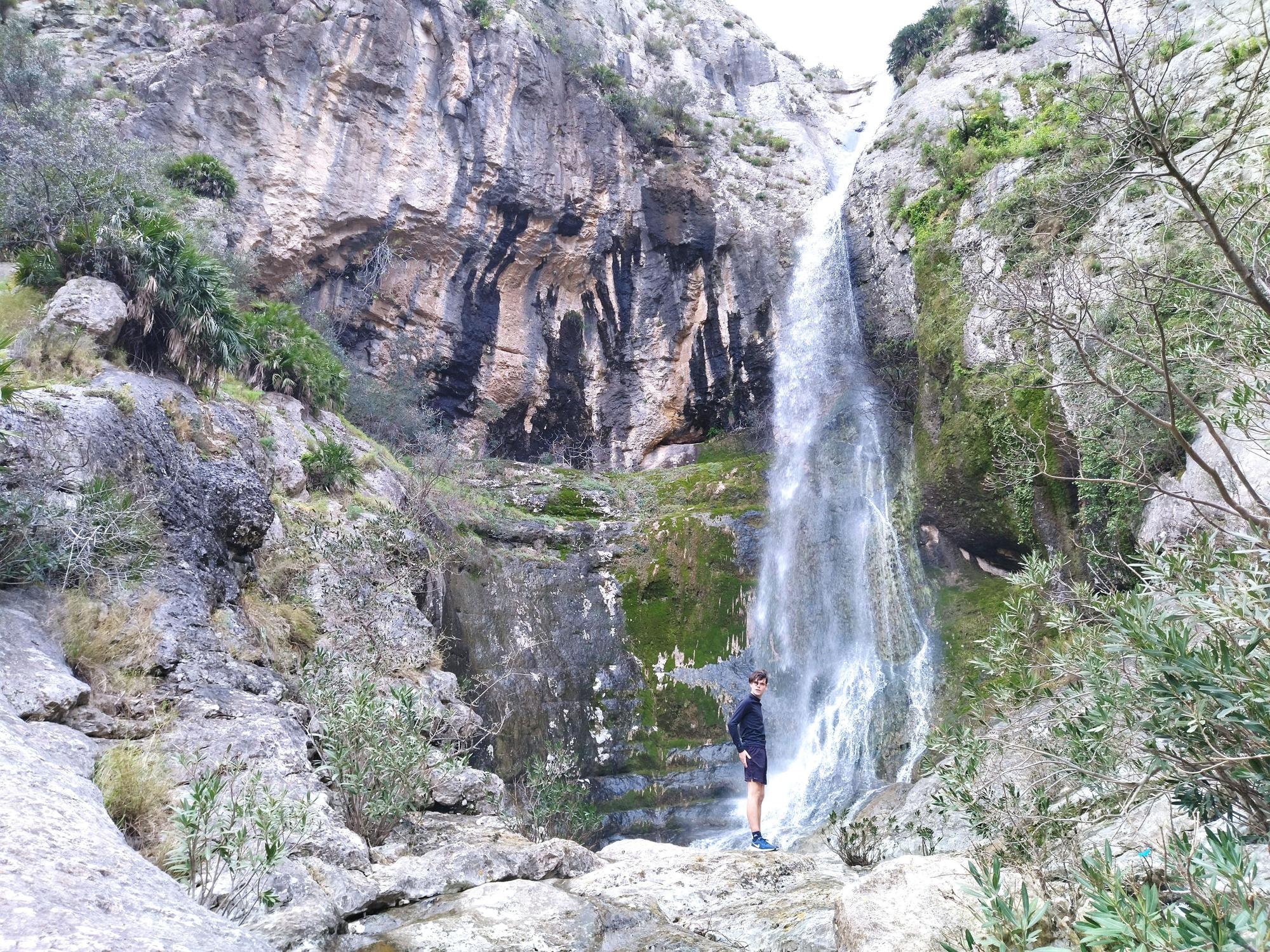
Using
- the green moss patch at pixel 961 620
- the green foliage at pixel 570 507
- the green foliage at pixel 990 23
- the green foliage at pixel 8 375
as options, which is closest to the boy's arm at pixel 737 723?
the green foliage at pixel 8 375

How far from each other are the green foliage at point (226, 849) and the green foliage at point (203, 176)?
57.5ft

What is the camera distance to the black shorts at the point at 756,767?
632 centimetres

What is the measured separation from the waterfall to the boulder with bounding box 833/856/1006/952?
6.57 m

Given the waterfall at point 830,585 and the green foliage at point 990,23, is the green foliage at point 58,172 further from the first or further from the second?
the green foliage at point 990,23

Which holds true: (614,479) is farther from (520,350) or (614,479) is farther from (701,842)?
(701,842)

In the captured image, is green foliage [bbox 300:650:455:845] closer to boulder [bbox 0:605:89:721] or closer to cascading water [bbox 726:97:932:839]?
boulder [bbox 0:605:89:721]

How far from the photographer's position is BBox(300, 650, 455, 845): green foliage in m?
5.64

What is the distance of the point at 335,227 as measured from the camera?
725 inches

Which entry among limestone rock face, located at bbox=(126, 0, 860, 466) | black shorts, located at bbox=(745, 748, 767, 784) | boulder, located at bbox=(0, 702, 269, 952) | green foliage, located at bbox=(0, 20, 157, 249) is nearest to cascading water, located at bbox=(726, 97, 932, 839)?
limestone rock face, located at bbox=(126, 0, 860, 466)

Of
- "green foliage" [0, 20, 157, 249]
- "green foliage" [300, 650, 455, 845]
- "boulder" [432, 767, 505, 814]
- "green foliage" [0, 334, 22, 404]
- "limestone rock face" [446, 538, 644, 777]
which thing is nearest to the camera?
"green foliage" [0, 334, 22, 404]

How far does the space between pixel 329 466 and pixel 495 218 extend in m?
10.6

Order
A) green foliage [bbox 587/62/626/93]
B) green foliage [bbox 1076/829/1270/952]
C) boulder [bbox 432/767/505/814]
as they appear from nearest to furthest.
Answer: green foliage [bbox 1076/829/1270/952], boulder [bbox 432/767/505/814], green foliage [bbox 587/62/626/93]

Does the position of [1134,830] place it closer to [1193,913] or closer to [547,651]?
[1193,913]

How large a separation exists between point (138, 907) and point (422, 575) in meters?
9.87
